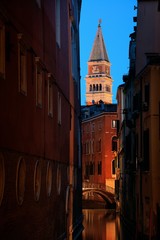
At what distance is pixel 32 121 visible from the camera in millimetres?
17984

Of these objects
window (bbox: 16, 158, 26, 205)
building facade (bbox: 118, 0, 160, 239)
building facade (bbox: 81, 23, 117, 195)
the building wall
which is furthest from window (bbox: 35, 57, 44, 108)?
the building wall

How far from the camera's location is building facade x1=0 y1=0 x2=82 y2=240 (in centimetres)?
1440

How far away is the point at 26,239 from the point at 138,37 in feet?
77.9

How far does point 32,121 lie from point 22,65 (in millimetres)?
1909

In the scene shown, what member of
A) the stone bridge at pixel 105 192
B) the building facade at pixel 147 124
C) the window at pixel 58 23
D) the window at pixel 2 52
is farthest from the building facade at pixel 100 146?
the window at pixel 2 52

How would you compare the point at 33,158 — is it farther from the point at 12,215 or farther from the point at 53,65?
the point at 53,65

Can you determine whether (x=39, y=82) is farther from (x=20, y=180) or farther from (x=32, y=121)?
(x=20, y=180)

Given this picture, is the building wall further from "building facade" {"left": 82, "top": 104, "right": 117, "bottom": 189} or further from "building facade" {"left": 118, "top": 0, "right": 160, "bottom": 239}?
"building facade" {"left": 118, "top": 0, "right": 160, "bottom": 239}

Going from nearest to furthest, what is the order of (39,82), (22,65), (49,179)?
(22,65), (39,82), (49,179)

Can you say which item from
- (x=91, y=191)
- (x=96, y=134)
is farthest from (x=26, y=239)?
(x=96, y=134)

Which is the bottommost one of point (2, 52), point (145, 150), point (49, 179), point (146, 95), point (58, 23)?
point (49, 179)

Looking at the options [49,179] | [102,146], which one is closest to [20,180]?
[49,179]

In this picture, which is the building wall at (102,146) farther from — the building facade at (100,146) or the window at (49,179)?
the window at (49,179)

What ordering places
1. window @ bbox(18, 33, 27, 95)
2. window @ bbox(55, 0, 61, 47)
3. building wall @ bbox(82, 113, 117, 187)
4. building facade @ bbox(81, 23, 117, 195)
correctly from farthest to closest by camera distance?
building wall @ bbox(82, 113, 117, 187) → building facade @ bbox(81, 23, 117, 195) → window @ bbox(55, 0, 61, 47) → window @ bbox(18, 33, 27, 95)
